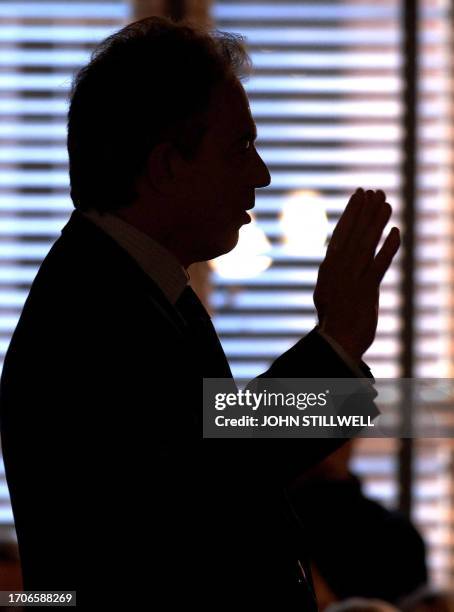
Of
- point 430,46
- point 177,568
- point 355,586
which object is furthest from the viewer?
point 430,46

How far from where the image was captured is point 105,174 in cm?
86

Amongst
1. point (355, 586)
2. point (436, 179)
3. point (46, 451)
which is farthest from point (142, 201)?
point (436, 179)

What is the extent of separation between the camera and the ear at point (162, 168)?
0.86 meters

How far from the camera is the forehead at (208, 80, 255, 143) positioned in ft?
2.85

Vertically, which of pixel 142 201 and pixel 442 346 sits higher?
pixel 442 346

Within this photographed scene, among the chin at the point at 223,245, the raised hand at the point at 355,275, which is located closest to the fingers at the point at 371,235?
the raised hand at the point at 355,275

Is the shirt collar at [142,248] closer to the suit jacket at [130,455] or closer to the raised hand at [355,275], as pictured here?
the suit jacket at [130,455]

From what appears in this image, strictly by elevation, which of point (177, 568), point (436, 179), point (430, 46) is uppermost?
point (430, 46)

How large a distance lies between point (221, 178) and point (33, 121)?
2.76 m

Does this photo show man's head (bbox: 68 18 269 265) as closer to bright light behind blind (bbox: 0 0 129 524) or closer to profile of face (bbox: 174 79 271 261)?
profile of face (bbox: 174 79 271 261)

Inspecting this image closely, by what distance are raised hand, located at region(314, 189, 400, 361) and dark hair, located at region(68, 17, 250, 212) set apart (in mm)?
138

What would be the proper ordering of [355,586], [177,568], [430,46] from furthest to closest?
[430,46] < [355,586] < [177,568]

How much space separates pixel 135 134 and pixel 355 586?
59.3 inches

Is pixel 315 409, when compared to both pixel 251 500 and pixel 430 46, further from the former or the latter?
pixel 430 46
